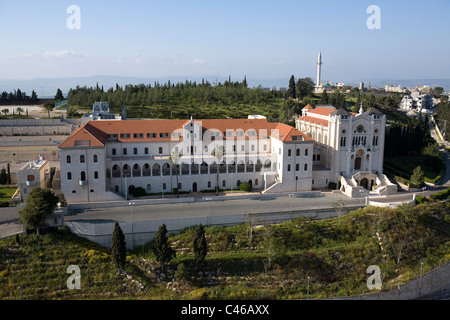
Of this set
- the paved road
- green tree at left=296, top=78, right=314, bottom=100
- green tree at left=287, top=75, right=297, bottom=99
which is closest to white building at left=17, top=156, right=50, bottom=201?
the paved road

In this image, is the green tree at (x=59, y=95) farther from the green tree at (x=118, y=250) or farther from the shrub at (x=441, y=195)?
the shrub at (x=441, y=195)

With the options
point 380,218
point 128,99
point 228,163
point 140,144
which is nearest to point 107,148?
point 140,144

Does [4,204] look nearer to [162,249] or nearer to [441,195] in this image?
[162,249]

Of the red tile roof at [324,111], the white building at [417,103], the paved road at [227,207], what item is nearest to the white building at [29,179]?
the paved road at [227,207]

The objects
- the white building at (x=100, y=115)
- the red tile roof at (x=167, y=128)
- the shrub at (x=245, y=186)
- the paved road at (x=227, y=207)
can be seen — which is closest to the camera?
the paved road at (x=227, y=207)

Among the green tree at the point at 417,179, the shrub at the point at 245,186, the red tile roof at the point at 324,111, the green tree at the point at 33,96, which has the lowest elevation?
the shrub at the point at 245,186

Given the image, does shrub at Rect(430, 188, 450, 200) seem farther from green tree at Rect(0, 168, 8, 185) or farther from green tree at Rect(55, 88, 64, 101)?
green tree at Rect(55, 88, 64, 101)
